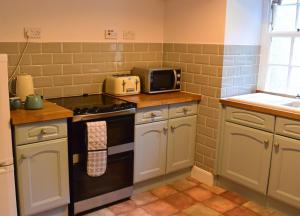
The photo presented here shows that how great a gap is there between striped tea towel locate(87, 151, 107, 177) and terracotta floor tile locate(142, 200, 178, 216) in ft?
1.82

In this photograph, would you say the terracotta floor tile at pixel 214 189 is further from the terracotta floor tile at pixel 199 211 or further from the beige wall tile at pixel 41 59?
the beige wall tile at pixel 41 59

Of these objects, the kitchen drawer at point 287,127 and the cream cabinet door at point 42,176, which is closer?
the cream cabinet door at point 42,176

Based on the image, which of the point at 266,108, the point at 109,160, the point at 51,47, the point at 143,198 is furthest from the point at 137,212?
the point at 51,47

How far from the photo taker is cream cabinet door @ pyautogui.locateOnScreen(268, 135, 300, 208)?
8.20 feet

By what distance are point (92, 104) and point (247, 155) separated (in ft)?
4.59

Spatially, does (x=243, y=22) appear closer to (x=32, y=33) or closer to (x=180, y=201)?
(x=180, y=201)

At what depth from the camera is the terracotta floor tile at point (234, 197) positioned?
2.92 metres

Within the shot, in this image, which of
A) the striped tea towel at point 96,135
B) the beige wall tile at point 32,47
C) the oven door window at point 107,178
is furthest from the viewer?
the beige wall tile at point 32,47

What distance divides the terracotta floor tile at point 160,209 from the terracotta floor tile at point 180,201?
0.18 feet

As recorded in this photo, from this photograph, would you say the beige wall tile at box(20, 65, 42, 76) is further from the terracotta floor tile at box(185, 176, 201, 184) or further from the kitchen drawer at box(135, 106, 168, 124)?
the terracotta floor tile at box(185, 176, 201, 184)

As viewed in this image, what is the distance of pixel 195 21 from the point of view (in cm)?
313

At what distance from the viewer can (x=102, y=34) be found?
10.0 ft

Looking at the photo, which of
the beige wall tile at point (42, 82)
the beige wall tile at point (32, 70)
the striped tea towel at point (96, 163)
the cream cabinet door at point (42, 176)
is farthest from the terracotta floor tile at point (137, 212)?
the beige wall tile at point (32, 70)

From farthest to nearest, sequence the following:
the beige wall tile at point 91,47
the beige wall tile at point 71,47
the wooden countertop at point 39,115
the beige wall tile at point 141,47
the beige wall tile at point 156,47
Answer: the beige wall tile at point 156,47 → the beige wall tile at point 141,47 → the beige wall tile at point 91,47 → the beige wall tile at point 71,47 → the wooden countertop at point 39,115
